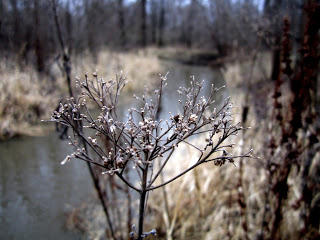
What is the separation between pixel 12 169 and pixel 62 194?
2.74 feet

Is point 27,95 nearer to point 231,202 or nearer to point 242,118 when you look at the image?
point 231,202

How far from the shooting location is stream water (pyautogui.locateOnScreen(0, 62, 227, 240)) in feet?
6.88

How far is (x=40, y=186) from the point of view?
2.87 metres

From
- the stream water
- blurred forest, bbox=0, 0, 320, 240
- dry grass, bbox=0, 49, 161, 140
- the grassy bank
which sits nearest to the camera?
blurred forest, bbox=0, 0, 320, 240

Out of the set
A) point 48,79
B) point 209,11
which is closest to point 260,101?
point 209,11

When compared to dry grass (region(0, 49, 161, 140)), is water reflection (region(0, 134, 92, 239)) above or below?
below

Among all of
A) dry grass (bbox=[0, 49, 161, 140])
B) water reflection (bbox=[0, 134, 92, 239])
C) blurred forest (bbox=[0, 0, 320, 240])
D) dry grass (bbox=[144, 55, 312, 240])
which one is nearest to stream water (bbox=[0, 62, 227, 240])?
water reflection (bbox=[0, 134, 92, 239])

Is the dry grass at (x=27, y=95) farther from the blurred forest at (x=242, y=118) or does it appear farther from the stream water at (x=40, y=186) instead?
the blurred forest at (x=242, y=118)

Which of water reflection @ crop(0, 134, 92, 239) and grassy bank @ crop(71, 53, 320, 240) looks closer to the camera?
grassy bank @ crop(71, 53, 320, 240)

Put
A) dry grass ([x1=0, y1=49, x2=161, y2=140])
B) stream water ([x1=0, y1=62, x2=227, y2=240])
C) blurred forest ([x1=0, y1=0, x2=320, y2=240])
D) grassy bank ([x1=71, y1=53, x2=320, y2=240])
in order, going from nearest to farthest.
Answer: blurred forest ([x1=0, y1=0, x2=320, y2=240]) → grassy bank ([x1=71, y1=53, x2=320, y2=240]) → stream water ([x1=0, y1=62, x2=227, y2=240]) → dry grass ([x1=0, y1=49, x2=161, y2=140])

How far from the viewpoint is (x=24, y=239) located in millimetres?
1897

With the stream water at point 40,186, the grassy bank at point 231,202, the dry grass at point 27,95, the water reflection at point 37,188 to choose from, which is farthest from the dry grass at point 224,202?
the dry grass at point 27,95

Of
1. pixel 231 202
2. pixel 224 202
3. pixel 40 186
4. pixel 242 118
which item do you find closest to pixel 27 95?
pixel 40 186

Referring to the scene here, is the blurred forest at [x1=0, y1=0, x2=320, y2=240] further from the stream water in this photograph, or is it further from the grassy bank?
the stream water
